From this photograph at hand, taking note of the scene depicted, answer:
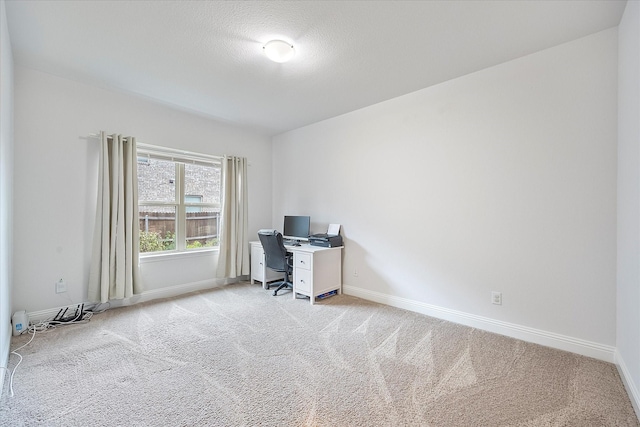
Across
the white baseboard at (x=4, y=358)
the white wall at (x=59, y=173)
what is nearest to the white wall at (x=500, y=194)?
the white wall at (x=59, y=173)

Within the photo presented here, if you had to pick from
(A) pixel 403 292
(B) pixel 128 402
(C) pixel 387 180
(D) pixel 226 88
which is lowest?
(B) pixel 128 402

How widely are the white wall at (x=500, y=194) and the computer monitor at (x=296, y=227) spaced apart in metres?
0.62

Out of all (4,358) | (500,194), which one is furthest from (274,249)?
(500,194)

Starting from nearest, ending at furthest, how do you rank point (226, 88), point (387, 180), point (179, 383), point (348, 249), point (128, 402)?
point (128, 402), point (179, 383), point (226, 88), point (387, 180), point (348, 249)

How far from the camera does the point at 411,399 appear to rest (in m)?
1.75

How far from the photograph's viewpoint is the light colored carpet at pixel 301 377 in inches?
63.6

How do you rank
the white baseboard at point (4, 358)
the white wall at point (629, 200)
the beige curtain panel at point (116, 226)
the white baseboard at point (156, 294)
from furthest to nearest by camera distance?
the beige curtain panel at point (116, 226)
the white baseboard at point (156, 294)
the white baseboard at point (4, 358)
the white wall at point (629, 200)

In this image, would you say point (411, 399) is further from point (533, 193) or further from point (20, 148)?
point (20, 148)

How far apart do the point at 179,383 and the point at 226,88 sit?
287cm

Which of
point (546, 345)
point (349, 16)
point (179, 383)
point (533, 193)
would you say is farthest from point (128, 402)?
point (533, 193)

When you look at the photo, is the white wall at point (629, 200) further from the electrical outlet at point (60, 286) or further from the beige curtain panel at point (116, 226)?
the electrical outlet at point (60, 286)

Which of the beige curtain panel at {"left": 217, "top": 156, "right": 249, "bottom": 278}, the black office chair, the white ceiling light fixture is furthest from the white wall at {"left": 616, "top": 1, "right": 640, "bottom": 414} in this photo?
the beige curtain panel at {"left": 217, "top": 156, "right": 249, "bottom": 278}

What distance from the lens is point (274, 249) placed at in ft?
12.8

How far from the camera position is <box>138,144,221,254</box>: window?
373 cm
